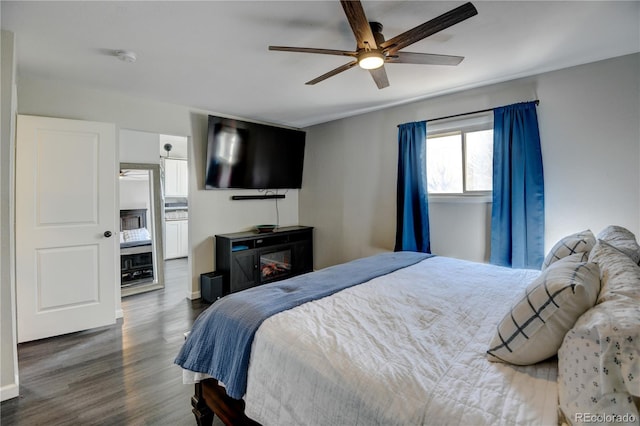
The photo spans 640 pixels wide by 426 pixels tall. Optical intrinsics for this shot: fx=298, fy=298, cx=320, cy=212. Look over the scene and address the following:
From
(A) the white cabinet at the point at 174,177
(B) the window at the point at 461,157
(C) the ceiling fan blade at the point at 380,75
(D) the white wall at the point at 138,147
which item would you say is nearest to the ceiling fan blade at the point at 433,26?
(C) the ceiling fan blade at the point at 380,75

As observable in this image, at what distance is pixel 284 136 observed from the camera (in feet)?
15.3

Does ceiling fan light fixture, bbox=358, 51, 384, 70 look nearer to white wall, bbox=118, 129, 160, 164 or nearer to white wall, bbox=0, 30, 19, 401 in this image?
white wall, bbox=0, 30, 19, 401

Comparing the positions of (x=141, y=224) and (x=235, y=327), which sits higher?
(x=141, y=224)

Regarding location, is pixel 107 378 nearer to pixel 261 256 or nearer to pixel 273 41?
pixel 261 256

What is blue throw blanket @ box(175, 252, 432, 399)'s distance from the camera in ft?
4.42

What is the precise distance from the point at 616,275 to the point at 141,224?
5.35 metres

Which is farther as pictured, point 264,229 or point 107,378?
point 264,229

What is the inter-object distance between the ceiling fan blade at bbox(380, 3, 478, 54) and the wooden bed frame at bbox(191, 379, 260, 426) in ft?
7.00

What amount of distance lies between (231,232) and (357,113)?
8.17ft

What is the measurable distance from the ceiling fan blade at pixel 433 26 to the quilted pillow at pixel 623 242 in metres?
1.43

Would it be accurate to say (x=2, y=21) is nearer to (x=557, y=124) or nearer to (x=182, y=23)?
(x=182, y=23)

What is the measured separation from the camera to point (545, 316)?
1018mm

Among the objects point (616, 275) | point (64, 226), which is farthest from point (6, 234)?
point (616, 275)

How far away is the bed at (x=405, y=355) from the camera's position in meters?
0.87
